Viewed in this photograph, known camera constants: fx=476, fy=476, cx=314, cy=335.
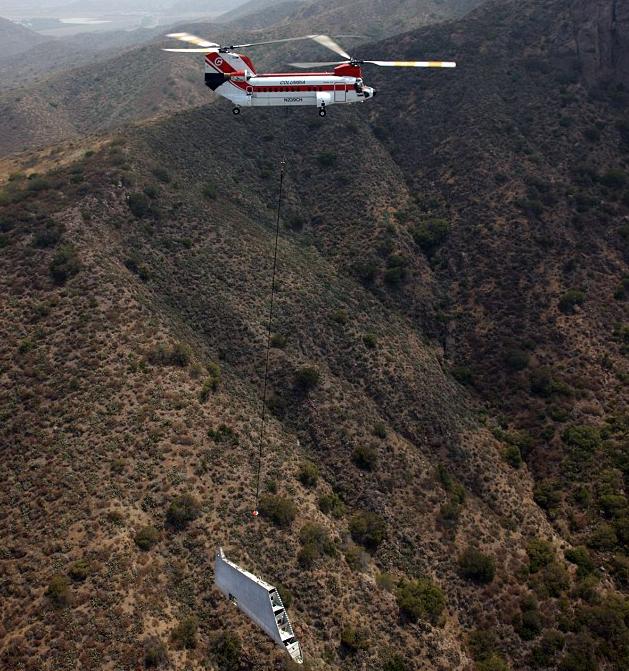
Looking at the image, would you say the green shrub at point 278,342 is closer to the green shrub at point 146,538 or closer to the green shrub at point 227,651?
the green shrub at point 146,538

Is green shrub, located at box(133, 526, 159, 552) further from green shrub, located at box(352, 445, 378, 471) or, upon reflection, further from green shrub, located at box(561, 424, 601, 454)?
green shrub, located at box(561, 424, 601, 454)

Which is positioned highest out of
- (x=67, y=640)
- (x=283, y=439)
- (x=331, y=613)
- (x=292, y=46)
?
(x=292, y=46)

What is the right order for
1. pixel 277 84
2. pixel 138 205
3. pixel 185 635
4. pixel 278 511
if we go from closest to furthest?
1. pixel 185 635
2. pixel 278 511
3. pixel 277 84
4. pixel 138 205

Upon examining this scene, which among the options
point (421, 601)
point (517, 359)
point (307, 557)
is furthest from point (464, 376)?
point (307, 557)

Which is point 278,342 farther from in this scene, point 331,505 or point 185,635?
point 185,635

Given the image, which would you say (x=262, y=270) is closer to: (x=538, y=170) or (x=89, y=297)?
(x=89, y=297)

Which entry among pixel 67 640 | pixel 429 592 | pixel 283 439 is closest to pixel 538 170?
pixel 283 439

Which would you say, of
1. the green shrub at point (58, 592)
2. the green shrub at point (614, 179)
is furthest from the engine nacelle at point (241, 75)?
the green shrub at point (614, 179)
